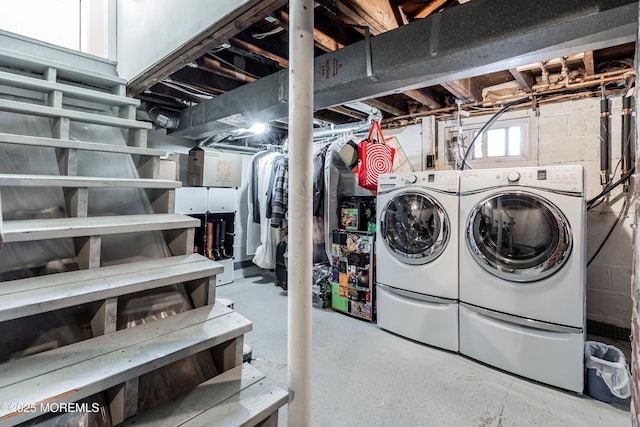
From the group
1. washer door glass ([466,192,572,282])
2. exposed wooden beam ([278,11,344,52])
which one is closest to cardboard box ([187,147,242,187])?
exposed wooden beam ([278,11,344,52])

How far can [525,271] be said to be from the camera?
2115 millimetres

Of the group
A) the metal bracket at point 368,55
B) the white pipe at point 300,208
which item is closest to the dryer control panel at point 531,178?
the metal bracket at point 368,55

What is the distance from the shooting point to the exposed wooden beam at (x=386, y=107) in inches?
129

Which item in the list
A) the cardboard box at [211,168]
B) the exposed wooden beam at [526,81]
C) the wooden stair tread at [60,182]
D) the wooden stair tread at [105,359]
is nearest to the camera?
the wooden stair tread at [105,359]

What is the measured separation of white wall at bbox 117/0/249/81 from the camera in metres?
1.70

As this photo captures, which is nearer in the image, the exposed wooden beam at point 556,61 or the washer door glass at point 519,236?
the washer door glass at point 519,236

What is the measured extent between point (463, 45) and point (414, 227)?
1.60 metres

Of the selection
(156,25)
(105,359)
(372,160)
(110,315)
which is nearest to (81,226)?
(110,315)

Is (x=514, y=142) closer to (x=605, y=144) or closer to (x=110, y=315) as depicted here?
(x=605, y=144)

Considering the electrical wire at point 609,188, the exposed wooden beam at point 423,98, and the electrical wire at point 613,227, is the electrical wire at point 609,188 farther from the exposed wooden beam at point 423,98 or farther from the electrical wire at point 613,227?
the exposed wooden beam at point 423,98

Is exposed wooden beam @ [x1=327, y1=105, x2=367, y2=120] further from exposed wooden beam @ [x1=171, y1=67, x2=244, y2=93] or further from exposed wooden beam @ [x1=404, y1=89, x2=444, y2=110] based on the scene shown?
exposed wooden beam @ [x1=171, y1=67, x2=244, y2=93]

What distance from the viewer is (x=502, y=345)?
222 cm

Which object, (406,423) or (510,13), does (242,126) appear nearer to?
(510,13)

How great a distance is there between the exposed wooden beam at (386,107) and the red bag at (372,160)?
0.26 metres
